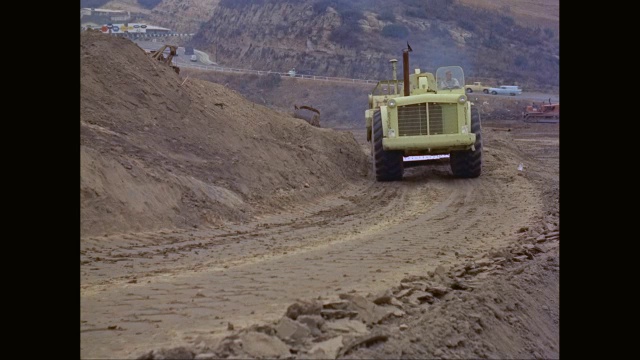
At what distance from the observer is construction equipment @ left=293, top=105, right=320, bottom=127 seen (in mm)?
26680

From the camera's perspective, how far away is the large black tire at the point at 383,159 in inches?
763

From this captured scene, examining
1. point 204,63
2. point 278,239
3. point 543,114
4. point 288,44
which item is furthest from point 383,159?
point 204,63

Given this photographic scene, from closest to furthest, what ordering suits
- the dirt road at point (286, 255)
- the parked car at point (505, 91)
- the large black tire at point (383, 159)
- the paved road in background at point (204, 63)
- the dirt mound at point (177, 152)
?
the dirt road at point (286, 255), the dirt mound at point (177, 152), the large black tire at point (383, 159), the paved road in background at point (204, 63), the parked car at point (505, 91)

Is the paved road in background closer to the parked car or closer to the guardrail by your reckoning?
the guardrail

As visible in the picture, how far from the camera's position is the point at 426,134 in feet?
62.1

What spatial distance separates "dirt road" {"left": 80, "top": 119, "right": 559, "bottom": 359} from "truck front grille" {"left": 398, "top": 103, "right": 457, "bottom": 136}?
49.1 inches

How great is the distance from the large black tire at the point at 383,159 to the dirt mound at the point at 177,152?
1.13 m

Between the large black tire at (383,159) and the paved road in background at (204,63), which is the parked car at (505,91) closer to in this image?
the paved road in background at (204,63)

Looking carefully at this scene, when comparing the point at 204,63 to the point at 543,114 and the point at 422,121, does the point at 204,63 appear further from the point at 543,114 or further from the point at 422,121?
the point at 422,121

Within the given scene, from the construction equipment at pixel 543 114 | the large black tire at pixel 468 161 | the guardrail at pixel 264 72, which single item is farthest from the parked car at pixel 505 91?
the large black tire at pixel 468 161

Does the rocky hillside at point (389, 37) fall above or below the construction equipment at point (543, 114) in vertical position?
above

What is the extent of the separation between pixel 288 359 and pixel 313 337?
0.43 meters
